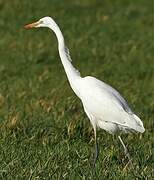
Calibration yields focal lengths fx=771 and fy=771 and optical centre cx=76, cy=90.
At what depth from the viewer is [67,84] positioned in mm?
13188

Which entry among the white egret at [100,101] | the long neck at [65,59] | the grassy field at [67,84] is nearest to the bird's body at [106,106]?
the white egret at [100,101]

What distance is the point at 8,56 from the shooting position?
15.5 m

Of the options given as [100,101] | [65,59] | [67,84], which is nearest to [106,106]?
[100,101]

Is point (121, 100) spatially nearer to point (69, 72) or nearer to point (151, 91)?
point (69, 72)

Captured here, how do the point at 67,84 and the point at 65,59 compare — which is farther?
the point at 67,84

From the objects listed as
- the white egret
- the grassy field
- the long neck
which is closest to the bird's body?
the white egret

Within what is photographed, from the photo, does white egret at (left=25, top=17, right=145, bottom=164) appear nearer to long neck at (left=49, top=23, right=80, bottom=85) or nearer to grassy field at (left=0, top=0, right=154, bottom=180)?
long neck at (left=49, top=23, right=80, bottom=85)

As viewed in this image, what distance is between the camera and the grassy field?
7.38 meters

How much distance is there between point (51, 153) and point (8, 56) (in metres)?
8.12

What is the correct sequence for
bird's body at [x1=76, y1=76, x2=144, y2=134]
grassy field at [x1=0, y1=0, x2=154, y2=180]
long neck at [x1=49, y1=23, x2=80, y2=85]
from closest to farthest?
grassy field at [x1=0, y1=0, x2=154, y2=180]
bird's body at [x1=76, y1=76, x2=144, y2=134]
long neck at [x1=49, y1=23, x2=80, y2=85]

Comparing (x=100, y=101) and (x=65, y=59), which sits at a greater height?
(x=65, y=59)

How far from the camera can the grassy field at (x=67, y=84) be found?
7379 mm

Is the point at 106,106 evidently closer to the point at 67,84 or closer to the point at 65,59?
the point at 65,59

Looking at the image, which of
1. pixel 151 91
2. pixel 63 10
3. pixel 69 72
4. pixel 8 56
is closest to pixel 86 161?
pixel 69 72
